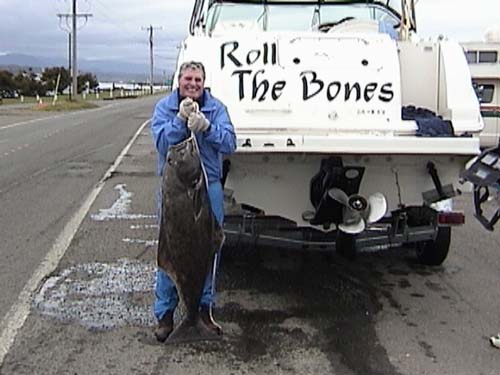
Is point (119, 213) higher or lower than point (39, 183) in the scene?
lower

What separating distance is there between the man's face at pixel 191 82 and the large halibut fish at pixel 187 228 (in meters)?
0.34

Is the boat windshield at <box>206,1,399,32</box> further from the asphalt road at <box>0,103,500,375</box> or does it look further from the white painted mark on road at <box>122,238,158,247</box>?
the white painted mark on road at <box>122,238,158,247</box>

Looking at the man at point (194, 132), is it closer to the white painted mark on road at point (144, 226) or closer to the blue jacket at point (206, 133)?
→ the blue jacket at point (206, 133)

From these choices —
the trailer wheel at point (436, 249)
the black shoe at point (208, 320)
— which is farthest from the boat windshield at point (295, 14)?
the black shoe at point (208, 320)

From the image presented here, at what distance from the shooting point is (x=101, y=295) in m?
6.48

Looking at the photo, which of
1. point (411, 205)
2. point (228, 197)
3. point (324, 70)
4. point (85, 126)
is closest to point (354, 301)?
point (411, 205)

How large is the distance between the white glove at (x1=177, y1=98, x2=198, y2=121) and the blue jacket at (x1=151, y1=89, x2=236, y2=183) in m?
0.05

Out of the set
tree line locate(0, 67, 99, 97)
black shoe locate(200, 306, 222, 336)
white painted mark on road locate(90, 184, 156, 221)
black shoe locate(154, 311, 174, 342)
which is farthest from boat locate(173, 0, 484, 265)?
tree line locate(0, 67, 99, 97)

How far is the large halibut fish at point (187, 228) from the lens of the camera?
504cm

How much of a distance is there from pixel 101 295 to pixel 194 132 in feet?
6.71

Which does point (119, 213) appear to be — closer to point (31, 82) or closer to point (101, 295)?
point (101, 295)

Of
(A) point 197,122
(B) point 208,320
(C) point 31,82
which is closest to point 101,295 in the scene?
(B) point 208,320

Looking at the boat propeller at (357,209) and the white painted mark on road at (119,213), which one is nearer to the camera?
the boat propeller at (357,209)

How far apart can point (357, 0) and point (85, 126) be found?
22.0 meters
